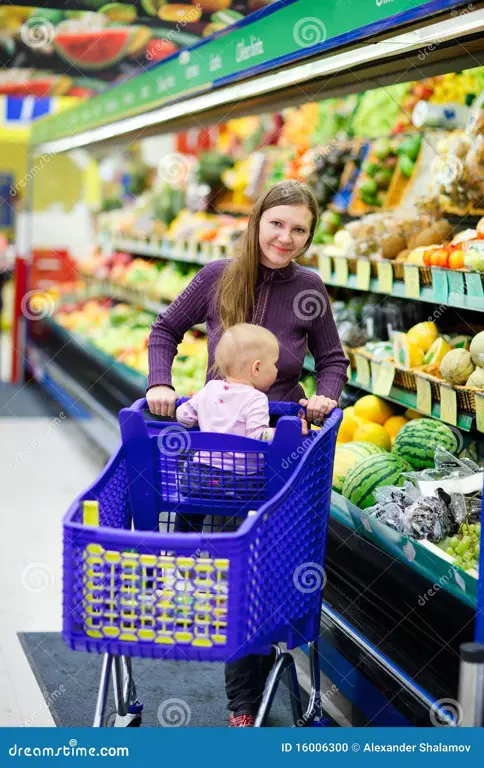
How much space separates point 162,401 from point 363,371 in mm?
1539

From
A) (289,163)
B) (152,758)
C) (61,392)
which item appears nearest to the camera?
(152,758)

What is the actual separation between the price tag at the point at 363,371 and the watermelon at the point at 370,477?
587 mm

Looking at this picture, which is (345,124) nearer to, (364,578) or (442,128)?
(442,128)

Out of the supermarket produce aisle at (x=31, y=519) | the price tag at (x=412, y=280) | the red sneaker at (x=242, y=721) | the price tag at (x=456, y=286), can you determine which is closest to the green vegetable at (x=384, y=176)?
the price tag at (x=412, y=280)

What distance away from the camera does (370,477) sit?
349 centimetres

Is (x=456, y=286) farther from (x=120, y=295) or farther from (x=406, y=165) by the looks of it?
(x=120, y=295)

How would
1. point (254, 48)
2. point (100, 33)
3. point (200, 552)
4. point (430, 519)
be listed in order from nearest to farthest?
point (200, 552), point (430, 519), point (254, 48), point (100, 33)

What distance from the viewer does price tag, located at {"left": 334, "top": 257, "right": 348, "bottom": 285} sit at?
4.31m

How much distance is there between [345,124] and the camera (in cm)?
580

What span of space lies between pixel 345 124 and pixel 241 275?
125 inches

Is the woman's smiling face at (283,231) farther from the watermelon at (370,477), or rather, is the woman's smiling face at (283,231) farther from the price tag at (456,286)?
the watermelon at (370,477)

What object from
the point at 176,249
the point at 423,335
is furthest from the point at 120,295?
the point at 423,335

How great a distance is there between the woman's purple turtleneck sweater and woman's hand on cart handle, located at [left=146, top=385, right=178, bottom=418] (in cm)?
10

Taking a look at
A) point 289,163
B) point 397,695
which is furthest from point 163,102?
point 397,695
